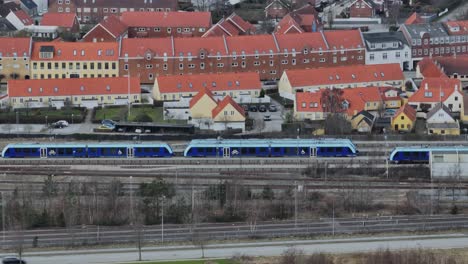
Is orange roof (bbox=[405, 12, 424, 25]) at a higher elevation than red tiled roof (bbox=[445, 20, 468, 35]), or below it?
higher


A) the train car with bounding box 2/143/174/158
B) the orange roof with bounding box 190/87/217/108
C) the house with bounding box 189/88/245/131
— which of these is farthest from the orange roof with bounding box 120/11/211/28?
the train car with bounding box 2/143/174/158

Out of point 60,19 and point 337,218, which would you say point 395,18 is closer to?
point 60,19

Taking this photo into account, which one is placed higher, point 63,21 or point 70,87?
point 63,21

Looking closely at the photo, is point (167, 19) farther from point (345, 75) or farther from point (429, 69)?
point (429, 69)

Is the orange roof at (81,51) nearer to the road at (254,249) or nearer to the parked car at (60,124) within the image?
the parked car at (60,124)

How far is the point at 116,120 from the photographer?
41969mm

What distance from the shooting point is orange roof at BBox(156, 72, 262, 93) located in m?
44.6

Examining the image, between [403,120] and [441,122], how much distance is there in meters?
1.22

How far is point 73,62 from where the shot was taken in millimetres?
47125

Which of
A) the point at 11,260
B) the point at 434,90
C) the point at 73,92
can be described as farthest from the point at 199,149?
the point at 11,260

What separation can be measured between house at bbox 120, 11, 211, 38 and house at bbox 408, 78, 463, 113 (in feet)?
40.3

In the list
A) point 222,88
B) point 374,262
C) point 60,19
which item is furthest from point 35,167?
point 60,19

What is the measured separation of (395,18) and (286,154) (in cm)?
2072

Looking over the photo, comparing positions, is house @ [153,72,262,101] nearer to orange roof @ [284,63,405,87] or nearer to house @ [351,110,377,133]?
orange roof @ [284,63,405,87]
